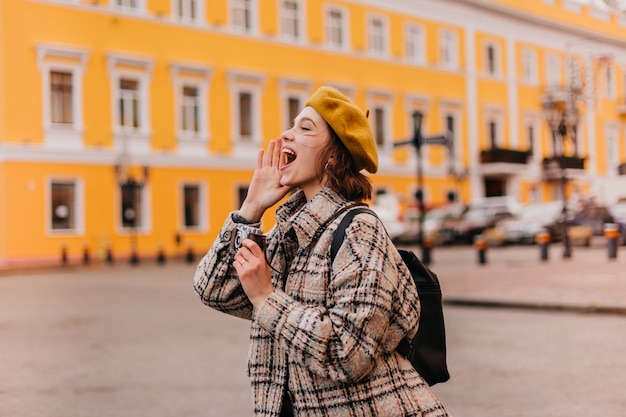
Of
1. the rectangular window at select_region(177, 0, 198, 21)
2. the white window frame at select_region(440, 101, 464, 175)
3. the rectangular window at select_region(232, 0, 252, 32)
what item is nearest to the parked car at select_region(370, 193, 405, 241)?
the white window frame at select_region(440, 101, 464, 175)

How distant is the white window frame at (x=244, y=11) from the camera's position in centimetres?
3541

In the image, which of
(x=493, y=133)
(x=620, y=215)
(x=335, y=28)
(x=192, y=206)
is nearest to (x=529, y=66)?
(x=493, y=133)

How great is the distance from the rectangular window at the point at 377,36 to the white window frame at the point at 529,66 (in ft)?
33.2

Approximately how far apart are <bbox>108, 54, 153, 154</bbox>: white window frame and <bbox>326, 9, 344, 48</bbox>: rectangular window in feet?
30.3

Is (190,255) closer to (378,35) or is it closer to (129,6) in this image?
(129,6)

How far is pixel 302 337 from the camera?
96.3 inches

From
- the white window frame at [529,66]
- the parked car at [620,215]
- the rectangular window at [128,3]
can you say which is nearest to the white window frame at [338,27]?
the rectangular window at [128,3]

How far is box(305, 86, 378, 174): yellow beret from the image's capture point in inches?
106

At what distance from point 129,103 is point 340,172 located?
3093 centimetres

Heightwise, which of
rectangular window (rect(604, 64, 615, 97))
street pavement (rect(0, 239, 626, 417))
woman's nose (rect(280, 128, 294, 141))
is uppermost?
rectangular window (rect(604, 64, 615, 97))

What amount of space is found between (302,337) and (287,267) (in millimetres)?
355

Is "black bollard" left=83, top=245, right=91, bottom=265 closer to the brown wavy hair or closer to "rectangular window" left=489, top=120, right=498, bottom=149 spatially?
"rectangular window" left=489, top=120, right=498, bottom=149

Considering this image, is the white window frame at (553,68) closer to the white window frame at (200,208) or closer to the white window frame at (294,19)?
the white window frame at (294,19)

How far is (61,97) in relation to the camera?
101 feet
